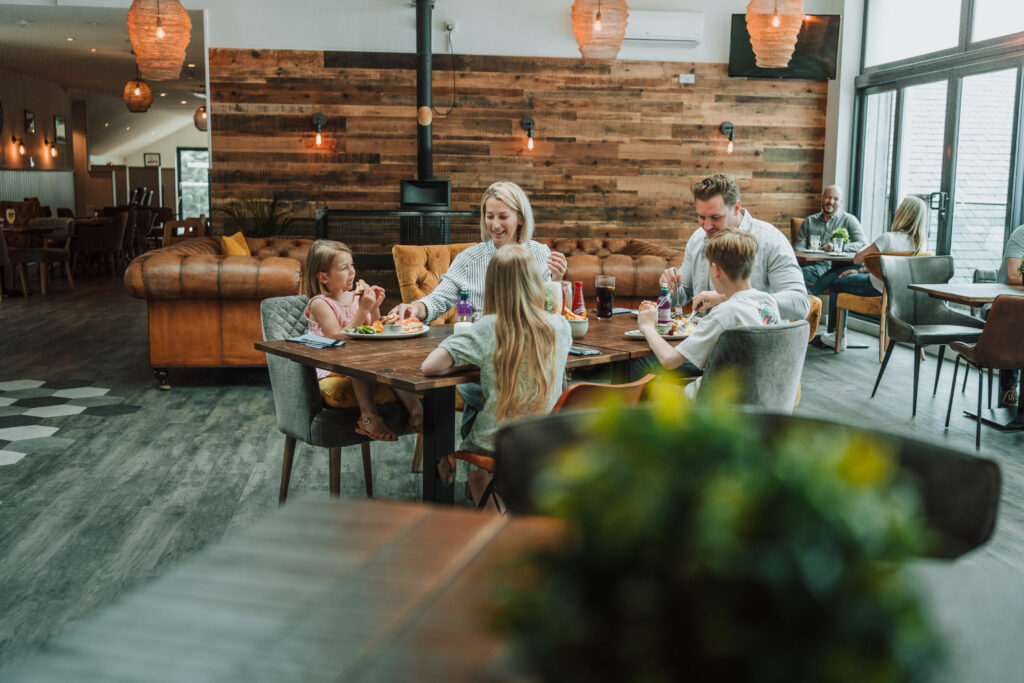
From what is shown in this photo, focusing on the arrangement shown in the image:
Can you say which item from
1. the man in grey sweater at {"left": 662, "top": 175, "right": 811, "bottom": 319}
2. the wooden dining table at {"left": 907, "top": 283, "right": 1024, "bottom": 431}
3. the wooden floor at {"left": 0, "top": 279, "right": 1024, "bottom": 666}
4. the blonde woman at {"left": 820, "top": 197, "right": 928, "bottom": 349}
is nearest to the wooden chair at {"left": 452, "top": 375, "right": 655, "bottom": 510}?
the wooden floor at {"left": 0, "top": 279, "right": 1024, "bottom": 666}

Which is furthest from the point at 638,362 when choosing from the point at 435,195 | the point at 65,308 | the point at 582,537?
the point at 65,308

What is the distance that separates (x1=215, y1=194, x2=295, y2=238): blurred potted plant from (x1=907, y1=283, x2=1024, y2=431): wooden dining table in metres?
5.86

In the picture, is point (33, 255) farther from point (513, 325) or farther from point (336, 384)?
point (513, 325)

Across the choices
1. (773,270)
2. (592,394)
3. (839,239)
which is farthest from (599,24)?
(592,394)

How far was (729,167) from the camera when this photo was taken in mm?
9320

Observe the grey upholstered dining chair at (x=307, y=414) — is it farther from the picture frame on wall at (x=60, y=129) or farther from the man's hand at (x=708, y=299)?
the picture frame on wall at (x=60, y=129)

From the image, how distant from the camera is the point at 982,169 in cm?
718

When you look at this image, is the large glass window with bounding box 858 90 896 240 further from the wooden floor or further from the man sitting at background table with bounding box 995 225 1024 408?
the man sitting at background table with bounding box 995 225 1024 408

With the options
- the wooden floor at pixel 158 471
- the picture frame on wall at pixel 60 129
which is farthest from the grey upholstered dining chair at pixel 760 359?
the picture frame on wall at pixel 60 129

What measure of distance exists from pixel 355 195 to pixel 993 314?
620cm

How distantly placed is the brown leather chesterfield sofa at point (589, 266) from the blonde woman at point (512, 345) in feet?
6.39

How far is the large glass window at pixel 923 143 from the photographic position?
7.73 m

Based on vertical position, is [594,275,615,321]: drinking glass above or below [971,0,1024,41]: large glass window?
below

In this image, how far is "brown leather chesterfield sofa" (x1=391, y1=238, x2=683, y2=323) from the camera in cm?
541
